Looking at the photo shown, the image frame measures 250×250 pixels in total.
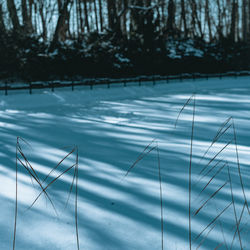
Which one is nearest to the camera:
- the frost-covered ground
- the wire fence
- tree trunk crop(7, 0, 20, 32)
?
the frost-covered ground

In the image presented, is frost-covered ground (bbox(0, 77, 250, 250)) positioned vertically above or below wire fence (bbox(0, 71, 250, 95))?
below

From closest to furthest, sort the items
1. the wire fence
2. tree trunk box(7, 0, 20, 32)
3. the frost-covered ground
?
the frost-covered ground → the wire fence → tree trunk box(7, 0, 20, 32)

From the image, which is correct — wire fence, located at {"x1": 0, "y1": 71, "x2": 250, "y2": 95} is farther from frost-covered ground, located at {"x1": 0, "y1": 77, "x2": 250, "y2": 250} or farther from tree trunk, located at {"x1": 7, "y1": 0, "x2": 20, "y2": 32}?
frost-covered ground, located at {"x1": 0, "y1": 77, "x2": 250, "y2": 250}

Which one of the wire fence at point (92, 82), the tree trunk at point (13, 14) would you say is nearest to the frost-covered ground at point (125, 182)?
the wire fence at point (92, 82)

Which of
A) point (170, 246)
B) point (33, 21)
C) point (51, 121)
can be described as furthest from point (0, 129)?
point (33, 21)

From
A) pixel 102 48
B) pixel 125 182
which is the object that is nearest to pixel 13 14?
pixel 102 48

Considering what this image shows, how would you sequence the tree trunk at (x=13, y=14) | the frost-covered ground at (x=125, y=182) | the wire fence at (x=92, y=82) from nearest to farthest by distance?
the frost-covered ground at (x=125, y=182)
the wire fence at (x=92, y=82)
the tree trunk at (x=13, y=14)

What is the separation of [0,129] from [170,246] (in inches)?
245

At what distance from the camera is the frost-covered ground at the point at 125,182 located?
Answer: 316 cm

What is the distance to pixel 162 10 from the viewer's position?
31.3m

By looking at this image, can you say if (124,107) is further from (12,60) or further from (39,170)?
(12,60)

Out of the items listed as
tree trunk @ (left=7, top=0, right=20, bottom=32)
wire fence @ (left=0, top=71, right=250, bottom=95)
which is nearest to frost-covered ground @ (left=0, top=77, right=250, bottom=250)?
wire fence @ (left=0, top=71, right=250, bottom=95)

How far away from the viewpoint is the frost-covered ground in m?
3.16

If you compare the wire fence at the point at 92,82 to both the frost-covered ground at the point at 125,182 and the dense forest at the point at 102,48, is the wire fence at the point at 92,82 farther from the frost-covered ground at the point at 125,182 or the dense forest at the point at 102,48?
the frost-covered ground at the point at 125,182
